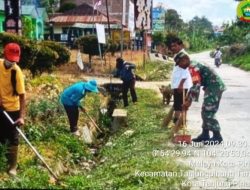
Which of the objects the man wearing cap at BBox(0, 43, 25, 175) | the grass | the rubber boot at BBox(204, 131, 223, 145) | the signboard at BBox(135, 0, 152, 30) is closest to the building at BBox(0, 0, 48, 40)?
the signboard at BBox(135, 0, 152, 30)

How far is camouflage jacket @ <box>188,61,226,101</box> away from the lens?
31.6ft

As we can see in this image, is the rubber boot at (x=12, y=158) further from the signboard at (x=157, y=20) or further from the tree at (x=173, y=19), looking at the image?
the tree at (x=173, y=19)

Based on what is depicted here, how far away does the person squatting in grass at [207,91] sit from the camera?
9633 millimetres

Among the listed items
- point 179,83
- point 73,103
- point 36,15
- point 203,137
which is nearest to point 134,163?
point 203,137

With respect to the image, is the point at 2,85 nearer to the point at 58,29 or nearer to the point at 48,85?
the point at 48,85

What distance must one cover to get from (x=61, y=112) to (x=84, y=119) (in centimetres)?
95

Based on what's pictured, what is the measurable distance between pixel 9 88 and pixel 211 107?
391cm

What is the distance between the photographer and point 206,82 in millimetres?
9734

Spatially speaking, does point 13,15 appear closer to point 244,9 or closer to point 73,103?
point 73,103

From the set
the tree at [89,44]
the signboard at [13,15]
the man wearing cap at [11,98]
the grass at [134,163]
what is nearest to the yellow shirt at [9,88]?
the man wearing cap at [11,98]

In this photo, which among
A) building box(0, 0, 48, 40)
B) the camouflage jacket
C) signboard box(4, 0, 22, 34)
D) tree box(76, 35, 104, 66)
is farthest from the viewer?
building box(0, 0, 48, 40)

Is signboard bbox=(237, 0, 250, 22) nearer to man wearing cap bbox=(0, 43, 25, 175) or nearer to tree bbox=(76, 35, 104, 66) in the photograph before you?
tree bbox=(76, 35, 104, 66)

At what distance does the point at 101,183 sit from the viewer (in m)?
7.39

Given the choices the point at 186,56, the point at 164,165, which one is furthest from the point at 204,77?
the point at 164,165
